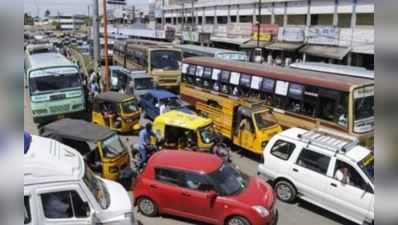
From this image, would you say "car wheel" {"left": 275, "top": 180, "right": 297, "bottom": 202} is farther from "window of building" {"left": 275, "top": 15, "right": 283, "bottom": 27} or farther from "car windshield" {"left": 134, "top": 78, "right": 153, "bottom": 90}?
"window of building" {"left": 275, "top": 15, "right": 283, "bottom": 27}

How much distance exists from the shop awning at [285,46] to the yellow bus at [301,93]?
1823 cm

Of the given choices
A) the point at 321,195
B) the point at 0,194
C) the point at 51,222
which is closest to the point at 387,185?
the point at 0,194

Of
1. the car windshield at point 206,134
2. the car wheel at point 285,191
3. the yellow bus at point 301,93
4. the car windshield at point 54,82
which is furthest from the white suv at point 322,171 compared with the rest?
the car windshield at point 54,82

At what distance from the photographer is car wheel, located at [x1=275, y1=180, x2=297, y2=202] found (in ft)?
33.1

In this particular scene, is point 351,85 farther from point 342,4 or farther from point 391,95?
point 342,4

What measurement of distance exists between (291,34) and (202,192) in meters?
31.5

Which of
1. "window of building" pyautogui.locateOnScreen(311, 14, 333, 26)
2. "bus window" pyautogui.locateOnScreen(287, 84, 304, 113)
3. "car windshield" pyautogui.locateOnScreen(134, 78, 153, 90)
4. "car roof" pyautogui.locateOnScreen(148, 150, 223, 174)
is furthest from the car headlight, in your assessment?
"window of building" pyautogui.locateOnScreen(311, 14, 333, 26)

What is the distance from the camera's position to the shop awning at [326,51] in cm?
3063

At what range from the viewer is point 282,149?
33.9 ft

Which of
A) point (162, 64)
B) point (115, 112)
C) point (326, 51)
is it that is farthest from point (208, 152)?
point (326, 51)

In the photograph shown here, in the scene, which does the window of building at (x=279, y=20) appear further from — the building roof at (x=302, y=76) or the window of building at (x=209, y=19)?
the building roof at (x=302, y=76)

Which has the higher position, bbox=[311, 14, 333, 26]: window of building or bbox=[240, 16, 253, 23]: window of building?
bbox=[240, 16, 253, 23]: window of building

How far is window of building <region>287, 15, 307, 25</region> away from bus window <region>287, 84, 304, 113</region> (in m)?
27.2

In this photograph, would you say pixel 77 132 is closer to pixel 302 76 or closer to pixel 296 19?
pixel 302 76
